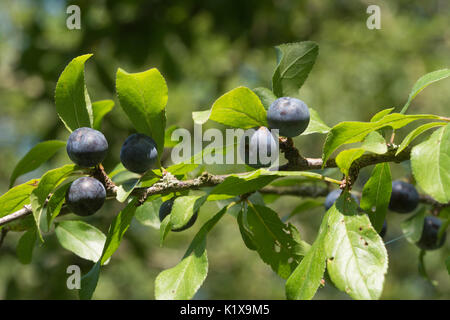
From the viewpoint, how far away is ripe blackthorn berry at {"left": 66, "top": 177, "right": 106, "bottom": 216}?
2.78 ft

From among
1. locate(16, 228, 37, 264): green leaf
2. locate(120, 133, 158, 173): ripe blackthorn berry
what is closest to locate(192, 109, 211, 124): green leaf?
locate(120, 133, 158, 173): ripe blackthorn berry

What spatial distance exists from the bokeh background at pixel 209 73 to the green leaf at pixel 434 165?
1415 mm

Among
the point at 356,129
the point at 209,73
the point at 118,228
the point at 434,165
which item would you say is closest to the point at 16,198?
the point at 118,228

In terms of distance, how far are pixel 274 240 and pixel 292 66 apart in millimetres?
342

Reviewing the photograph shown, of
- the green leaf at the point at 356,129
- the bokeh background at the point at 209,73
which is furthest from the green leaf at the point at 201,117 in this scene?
the bokeh background at the point at 209,73

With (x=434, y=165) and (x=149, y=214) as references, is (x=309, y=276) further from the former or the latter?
(x=149, y=214)

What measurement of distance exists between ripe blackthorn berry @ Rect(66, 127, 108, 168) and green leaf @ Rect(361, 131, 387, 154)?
1.50 feet

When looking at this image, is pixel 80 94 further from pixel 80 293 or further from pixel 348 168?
pixel 348 168

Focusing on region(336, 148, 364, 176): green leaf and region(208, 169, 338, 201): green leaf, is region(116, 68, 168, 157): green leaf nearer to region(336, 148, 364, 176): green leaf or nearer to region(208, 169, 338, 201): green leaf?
region(208, 169, 338, 201): green leaf

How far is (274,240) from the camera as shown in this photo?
945mm

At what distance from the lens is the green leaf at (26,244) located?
3.46ft

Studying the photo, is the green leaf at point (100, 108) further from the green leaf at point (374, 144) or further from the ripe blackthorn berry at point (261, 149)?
the green leaf at point (374, 144)

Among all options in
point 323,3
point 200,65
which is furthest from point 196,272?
point 323,3

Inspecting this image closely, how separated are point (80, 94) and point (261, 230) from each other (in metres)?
0.43
